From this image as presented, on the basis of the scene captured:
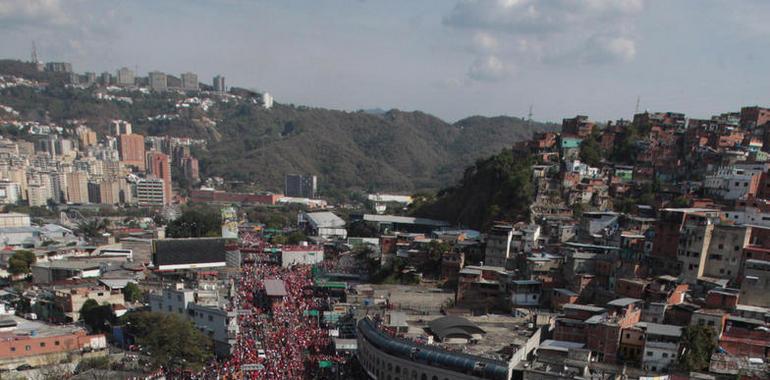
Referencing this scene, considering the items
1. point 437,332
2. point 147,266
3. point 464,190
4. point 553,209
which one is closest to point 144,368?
point 437,332

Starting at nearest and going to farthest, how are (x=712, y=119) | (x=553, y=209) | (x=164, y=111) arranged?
(x=553, y=209)
(x=712, y=119)
(x=164, y=111)

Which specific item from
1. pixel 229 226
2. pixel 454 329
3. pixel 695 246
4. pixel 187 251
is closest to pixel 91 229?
pixel 229 226

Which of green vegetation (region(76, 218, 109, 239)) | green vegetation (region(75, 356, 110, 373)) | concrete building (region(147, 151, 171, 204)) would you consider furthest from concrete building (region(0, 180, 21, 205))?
green vegetation (region(75, 356, 110, 373))

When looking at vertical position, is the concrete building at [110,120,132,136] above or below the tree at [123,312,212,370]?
above

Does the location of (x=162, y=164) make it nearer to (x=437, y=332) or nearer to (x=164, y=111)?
(x=164, y=111)

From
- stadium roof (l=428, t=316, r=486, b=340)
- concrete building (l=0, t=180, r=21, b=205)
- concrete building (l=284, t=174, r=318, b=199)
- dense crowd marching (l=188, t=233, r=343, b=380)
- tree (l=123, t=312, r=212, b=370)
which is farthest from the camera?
concrete building (l=284, t=174, r=318, b=199)

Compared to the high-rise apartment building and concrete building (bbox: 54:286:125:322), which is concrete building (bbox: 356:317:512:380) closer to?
concrete building (bbox: 54:286:125:322)

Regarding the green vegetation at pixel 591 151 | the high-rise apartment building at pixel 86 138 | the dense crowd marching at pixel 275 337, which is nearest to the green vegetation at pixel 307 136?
the high-rise apartment building at pixel 86 138

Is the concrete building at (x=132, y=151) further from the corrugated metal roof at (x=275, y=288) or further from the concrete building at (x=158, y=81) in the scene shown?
the corrugated metal roof at (x=275, y=288)
